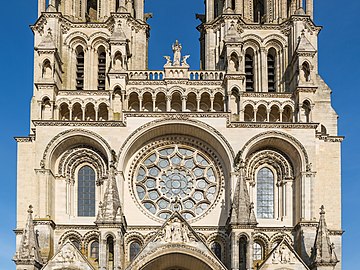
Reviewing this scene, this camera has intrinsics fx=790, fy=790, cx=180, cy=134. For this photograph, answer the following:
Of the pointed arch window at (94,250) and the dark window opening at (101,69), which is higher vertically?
the dark window opening at (101,69)

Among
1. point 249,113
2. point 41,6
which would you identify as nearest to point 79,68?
point 41,6

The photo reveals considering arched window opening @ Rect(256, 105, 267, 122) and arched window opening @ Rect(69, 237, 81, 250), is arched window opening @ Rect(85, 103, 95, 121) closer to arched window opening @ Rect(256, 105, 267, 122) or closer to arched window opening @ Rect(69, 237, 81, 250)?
arched window opening @ Rect(69, 237, 81, 250)

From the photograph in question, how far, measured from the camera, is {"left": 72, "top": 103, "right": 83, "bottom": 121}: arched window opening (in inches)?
1569

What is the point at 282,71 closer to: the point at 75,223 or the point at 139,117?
the point at 139,117

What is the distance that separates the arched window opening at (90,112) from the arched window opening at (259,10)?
444 inches

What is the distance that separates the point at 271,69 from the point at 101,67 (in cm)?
924

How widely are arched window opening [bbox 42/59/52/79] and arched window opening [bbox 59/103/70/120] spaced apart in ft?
5.36

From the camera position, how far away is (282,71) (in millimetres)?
42406

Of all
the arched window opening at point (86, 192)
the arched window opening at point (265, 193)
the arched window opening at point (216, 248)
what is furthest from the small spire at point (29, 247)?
the arched window opening at point (265, 193)

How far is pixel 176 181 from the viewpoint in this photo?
130 feet

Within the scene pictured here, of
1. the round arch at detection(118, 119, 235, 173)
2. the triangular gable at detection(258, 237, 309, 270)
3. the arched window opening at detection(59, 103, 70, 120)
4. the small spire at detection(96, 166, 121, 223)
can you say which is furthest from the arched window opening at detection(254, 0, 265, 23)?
the triangular gable at detection(258, 237, 309, 270)

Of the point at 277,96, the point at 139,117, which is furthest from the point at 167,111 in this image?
the point at 277,96

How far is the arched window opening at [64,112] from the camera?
131ft

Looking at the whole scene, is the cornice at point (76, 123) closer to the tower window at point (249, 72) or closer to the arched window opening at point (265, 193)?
the arched window opening at point (265, 193)
